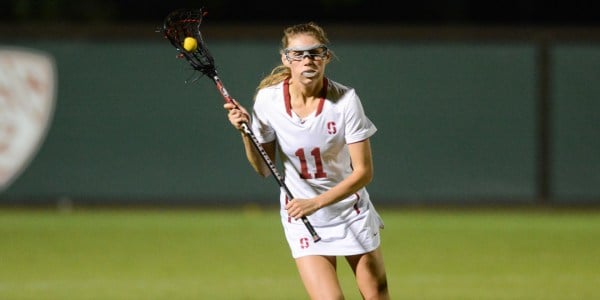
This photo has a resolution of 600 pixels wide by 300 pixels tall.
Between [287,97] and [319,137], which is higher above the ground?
[287,97]

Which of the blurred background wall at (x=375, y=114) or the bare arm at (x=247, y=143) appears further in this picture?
the blurred background wall at (x=375, y=114)

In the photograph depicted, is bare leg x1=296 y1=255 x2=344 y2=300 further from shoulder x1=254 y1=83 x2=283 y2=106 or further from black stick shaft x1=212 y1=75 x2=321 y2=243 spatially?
shoulder x1=254 y1=83 x2=283 y2=106

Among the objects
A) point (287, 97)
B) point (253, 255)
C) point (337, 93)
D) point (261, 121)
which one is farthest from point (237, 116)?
point (253, 255)

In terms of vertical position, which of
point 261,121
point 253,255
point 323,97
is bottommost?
point 253,255

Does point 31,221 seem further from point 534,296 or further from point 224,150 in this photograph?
point 534,296

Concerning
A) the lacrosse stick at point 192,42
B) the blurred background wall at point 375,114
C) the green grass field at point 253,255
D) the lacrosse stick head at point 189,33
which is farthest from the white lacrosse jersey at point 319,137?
the blurred background wall at point 375,114

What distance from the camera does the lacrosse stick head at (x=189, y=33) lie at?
22.7 ft

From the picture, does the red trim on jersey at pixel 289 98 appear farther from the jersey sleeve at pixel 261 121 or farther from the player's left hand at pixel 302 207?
the player's left hand at pixel 302 207

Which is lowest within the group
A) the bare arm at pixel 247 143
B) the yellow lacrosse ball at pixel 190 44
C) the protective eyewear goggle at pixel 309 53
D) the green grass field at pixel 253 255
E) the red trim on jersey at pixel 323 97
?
the green grass field at pixel 253 255

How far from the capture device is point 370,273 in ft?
22.5

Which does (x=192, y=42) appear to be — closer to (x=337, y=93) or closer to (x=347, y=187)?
(x=337, y=93)

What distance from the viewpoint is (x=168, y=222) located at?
1504 centimetres

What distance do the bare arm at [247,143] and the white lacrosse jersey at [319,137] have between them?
74 millimetres

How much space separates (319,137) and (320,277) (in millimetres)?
781
